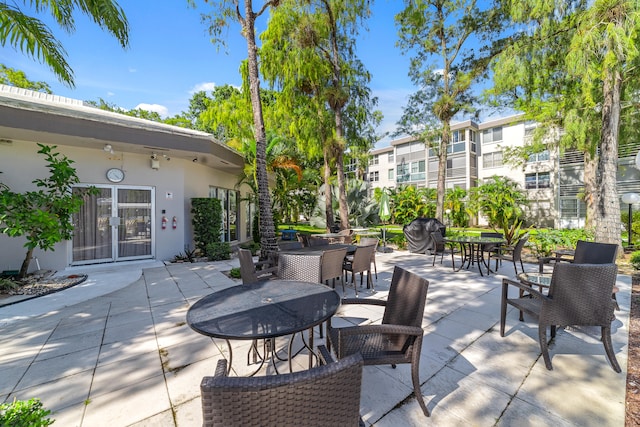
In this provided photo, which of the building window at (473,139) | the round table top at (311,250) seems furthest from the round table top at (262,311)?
the building window at (473,139)

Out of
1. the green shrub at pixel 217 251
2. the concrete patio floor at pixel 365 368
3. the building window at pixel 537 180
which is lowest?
the concrete patio floor at pixel 365 368

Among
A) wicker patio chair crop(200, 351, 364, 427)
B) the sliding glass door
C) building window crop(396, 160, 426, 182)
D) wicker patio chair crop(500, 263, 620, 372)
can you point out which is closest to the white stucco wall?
the sliding glass door

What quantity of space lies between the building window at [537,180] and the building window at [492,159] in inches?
97.9

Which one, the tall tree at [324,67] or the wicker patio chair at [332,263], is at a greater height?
the tall tree at [324,67]

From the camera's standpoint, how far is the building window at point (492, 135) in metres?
23.8

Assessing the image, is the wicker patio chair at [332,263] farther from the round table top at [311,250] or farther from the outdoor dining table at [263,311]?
the outdoor dining table at [263,311]

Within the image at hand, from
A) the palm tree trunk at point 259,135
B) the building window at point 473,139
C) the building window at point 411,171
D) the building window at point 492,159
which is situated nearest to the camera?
the palm tree trunk at point 259,135

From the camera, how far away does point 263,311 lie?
7.02 ft

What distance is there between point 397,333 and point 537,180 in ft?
84.3

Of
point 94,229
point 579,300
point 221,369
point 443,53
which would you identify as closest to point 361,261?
point 579,300

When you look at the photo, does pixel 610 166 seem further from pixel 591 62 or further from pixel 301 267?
pixel 301 267

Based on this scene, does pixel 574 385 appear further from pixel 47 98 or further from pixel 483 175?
pixel 483 175

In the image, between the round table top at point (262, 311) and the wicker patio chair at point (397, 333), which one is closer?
the round table top at point (262, 311)

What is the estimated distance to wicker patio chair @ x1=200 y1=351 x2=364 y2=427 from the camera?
94 cm
